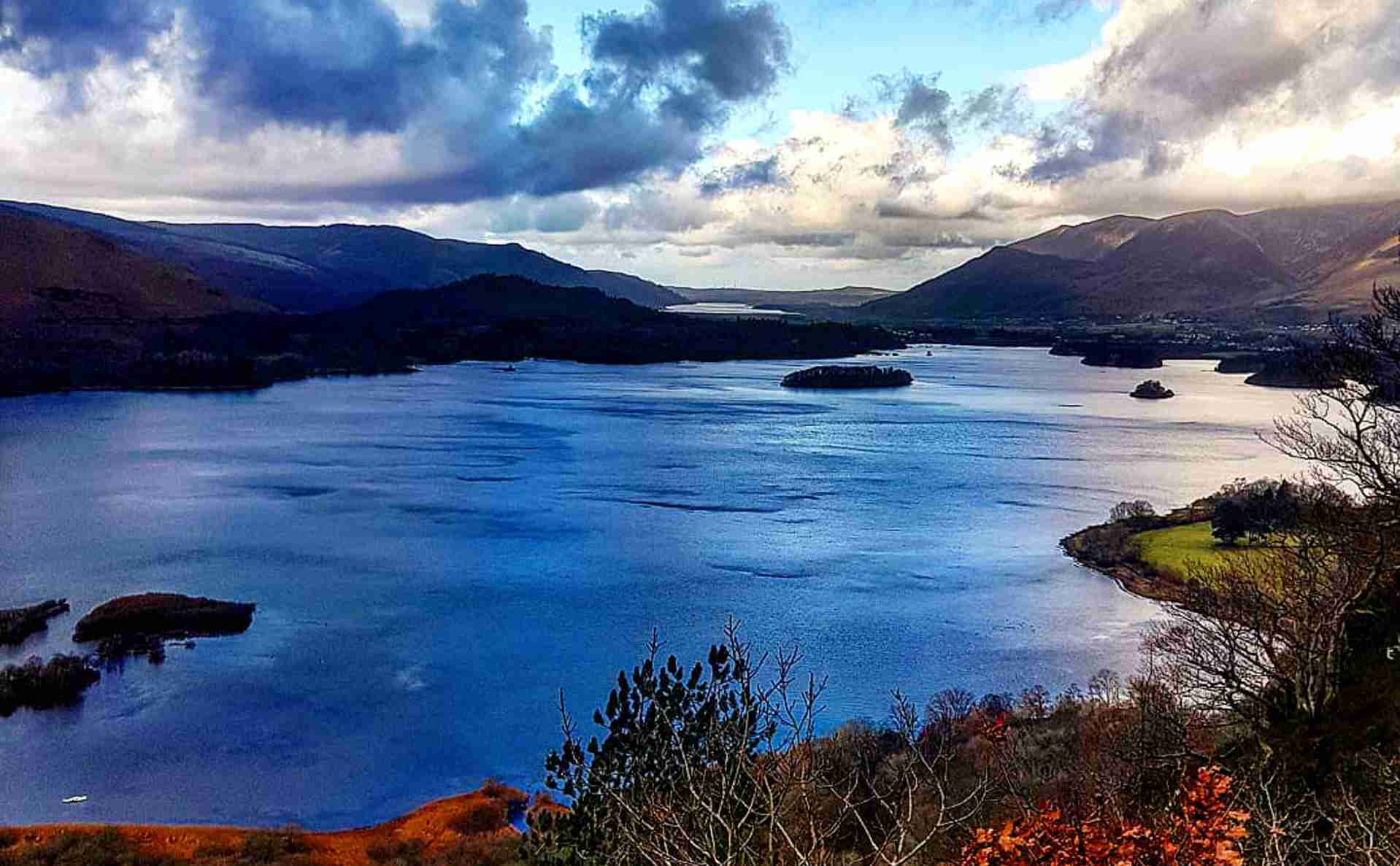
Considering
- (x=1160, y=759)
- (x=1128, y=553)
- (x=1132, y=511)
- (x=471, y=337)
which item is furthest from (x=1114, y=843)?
(x=471, y=337)

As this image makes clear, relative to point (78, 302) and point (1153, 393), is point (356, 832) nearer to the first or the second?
point (1153, 393)

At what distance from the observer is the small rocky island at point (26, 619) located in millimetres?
20188

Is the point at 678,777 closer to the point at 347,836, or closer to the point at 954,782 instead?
the point at 954,782

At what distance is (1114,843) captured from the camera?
5559mm

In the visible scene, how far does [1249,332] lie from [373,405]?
9123cm

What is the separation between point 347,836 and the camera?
526 inches

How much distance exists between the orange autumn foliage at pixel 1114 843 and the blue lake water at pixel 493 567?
1039cm

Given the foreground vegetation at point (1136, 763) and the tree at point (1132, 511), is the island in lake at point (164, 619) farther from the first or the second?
the tree at point (1132, 511)

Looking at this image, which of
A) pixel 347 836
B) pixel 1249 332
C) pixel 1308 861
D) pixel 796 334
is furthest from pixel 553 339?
pixel 1308 861

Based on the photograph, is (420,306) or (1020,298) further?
(1020,298)

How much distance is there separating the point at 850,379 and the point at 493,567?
53.0 m

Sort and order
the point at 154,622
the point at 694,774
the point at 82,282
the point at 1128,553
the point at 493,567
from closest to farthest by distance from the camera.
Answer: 1. the point at 694,774
2. the point at 154,622
3. the point at 1128,553
4. the point at 493,567
5. the point at 82,282

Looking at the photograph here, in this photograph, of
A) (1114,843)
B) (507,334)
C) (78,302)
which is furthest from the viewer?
(507,334)

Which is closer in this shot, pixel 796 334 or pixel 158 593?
pixel 158 593
